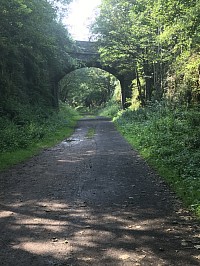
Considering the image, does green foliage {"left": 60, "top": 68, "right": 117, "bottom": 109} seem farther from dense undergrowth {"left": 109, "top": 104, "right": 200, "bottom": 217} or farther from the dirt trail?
the dirt trail

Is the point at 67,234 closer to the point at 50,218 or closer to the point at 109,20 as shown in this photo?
the point at 50,218

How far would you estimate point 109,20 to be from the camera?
24.6 meters

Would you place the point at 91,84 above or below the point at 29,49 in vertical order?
above

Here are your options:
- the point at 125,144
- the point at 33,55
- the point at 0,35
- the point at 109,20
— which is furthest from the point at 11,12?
the point at 109,20

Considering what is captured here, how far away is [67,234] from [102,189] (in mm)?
2474

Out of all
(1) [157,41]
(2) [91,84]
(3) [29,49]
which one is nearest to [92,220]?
(1) [157,41]

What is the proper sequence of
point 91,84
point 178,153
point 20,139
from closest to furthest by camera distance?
point 178,153
point 20,139
point 91,84

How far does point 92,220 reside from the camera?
5.05 m

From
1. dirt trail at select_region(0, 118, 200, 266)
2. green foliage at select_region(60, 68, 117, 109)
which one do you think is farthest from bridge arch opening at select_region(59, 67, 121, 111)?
dirt trail at select_region(0, 118, 200, 266)

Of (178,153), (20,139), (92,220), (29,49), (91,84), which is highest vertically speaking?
(91,84)

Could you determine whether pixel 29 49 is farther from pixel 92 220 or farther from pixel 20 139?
pixel 92 220

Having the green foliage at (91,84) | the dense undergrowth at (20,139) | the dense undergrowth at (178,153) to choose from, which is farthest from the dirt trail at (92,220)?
the green foliage at (91,84)

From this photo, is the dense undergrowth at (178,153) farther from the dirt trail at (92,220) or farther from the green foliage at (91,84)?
the green foliage at (91,84)

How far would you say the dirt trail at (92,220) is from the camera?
3.84 metres
